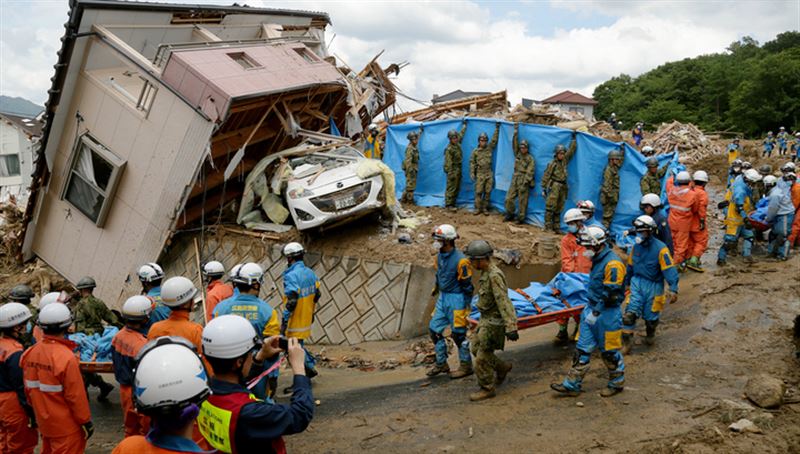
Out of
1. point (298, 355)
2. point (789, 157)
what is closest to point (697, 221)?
point (298, 355)

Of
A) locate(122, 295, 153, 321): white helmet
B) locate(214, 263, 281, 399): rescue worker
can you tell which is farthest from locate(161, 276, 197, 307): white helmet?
locate(214, 263, 281, 399): rescue worker

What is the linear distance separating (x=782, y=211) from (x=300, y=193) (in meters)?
8.83

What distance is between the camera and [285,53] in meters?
12.1

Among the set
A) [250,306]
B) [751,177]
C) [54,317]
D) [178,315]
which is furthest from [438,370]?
[751,177]

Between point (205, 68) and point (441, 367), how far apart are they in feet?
21.7

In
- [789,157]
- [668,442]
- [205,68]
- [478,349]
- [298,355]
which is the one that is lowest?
[478,349]

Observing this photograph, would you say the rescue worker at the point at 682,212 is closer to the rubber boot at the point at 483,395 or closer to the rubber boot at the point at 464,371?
the rubber boot at the point at 464,371

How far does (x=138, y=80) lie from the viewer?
10.8 meters

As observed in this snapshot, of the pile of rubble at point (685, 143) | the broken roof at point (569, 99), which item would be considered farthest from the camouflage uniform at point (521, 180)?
the broken roof at point (569, 99)

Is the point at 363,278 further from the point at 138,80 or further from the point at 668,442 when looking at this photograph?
the point at 138,80

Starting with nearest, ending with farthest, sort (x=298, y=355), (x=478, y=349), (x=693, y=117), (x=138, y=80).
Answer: (x=298, y=355)
(x=478, y=349)
(x=138, y=80)
(x=693, y=117)

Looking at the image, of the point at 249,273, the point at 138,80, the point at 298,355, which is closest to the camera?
the point at 298,355

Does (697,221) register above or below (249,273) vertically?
above

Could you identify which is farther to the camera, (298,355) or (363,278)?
(363,278)
